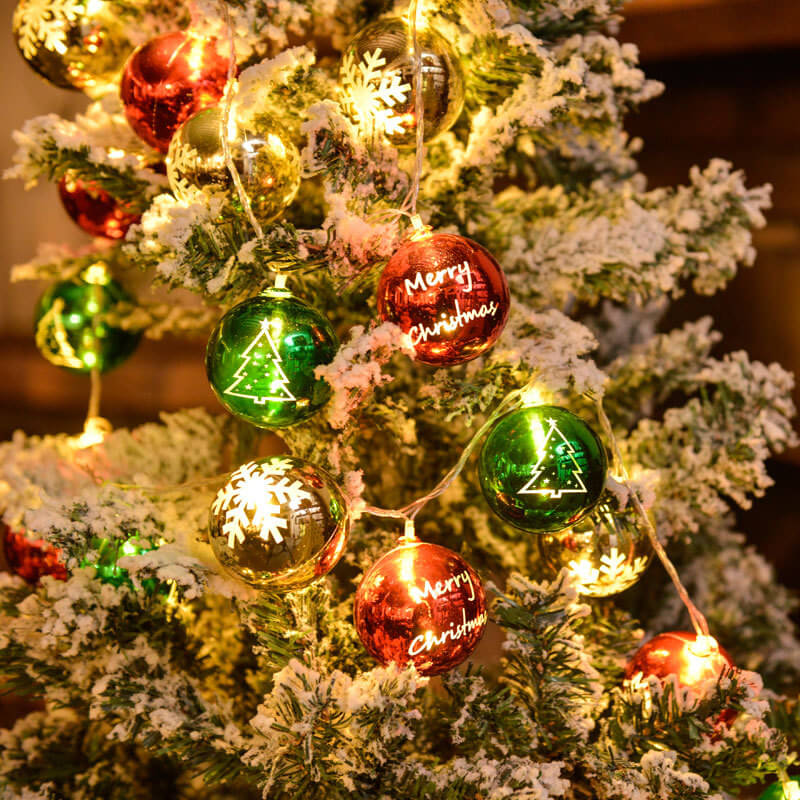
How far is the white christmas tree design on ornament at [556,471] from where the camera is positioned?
61cm

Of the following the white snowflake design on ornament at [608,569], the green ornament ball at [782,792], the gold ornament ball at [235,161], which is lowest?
the green ornament ball at [782,792]

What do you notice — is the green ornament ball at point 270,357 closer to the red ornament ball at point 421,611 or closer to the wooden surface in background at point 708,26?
the red ornament ball at point 421,611

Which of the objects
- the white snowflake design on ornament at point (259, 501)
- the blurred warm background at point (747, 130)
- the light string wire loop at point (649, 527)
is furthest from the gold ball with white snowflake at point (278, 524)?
the blurred warm background at point (747, 130)

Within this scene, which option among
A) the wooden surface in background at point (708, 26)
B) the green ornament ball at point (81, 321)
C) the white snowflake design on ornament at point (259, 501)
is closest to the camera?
the white snowflake design on ornament at point (259, 501)

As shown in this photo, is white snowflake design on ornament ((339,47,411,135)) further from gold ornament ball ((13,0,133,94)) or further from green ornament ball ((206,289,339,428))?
gold ornament ball ((13,0,133,94))

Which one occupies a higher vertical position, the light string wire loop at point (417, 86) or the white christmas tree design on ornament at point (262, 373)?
the light string wire loop at point (417, 86)

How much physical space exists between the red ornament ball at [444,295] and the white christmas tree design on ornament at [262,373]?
9cm

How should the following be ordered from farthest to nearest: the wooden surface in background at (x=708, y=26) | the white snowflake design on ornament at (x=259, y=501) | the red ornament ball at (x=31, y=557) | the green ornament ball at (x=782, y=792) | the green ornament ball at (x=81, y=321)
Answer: the wooden surface in background at (x=708, y=26), the green ornament ball at (x=81, y=321), the red ornament ball at (x=31, y=557), the green ornament ball at (x=782, y=792), the white snowflake design on ornament at (x=259, y=501)

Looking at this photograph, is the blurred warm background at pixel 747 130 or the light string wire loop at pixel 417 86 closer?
the light string wire loop at pixel 417 86

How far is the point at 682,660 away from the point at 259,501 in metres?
0.38

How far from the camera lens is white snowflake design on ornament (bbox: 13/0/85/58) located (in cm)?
74

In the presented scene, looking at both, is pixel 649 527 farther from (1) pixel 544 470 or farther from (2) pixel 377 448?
(2) pixel 377 448

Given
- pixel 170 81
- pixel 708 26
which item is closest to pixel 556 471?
pixel 170 81

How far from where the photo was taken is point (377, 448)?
871mm
